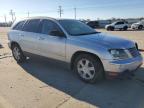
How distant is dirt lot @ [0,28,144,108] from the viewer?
16.3ft

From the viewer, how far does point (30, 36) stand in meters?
7.94

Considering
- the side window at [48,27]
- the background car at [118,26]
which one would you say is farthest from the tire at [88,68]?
the background car at [118,26]

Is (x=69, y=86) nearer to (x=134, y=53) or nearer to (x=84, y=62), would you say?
(x=84, y=62)

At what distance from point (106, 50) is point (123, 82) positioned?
117 cm

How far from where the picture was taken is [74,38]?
640cm

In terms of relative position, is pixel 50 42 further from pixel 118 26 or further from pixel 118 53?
pixel 118 26

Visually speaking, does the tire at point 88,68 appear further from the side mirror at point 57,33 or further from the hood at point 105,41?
the side mirror at point 57,33

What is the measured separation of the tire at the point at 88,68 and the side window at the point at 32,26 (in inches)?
85.5

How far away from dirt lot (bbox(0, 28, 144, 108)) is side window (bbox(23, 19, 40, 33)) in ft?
4.63

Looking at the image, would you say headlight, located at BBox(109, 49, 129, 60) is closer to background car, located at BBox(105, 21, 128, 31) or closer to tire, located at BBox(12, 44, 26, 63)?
tire, located at BBox(12, 44, 26, 63)

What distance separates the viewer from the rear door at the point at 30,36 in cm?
776

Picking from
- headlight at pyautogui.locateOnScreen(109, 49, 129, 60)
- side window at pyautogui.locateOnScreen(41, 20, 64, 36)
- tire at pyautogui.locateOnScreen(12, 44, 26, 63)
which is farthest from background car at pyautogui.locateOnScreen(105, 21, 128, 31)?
headlight at pyautogui.locateOnScreen(109, 49, 129, 60)

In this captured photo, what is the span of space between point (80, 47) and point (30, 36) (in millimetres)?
2450

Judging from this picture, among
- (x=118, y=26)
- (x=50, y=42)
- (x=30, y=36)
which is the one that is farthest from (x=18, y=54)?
(x=118, y=26)
